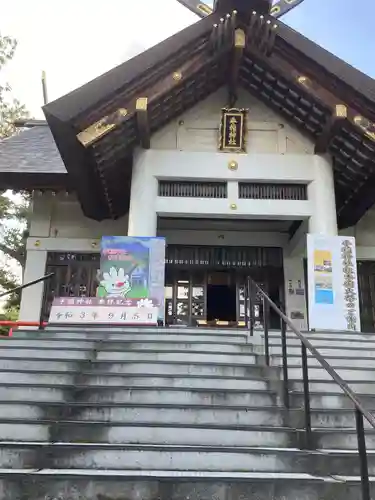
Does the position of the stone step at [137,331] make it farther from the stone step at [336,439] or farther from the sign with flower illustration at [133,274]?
the stone step at [336,439]

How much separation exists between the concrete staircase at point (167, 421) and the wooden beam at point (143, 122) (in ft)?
14.2

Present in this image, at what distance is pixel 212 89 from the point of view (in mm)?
9766

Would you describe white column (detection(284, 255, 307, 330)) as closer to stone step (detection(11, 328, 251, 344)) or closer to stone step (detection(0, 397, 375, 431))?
stone step (detection(11, 328, 251, 344))

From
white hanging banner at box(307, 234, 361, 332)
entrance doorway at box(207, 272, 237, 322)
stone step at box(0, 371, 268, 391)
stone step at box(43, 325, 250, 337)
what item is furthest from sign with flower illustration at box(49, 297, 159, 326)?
entrance doorway at box(207, 272, 237, 322)

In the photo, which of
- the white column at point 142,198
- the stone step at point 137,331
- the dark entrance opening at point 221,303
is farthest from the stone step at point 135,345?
the dark entrance opening at point 221,303

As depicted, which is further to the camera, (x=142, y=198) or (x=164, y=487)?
(x=142, y=198)

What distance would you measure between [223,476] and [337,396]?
63.0 inches

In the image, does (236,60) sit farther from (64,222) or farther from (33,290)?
(33,290)

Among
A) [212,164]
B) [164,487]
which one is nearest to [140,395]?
[164,487]

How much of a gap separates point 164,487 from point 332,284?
5.65 m

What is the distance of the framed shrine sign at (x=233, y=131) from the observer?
9.37m

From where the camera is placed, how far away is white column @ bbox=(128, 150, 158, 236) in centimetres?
866

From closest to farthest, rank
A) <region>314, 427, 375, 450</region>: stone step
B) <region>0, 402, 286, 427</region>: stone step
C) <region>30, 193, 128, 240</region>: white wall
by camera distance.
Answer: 1. <region>314, 427, 375, 450</region>: stone step
2. <region>0, 402, 286, 427</region>: stone step
3. <region>30, 193, 128, 240</region>: white wall

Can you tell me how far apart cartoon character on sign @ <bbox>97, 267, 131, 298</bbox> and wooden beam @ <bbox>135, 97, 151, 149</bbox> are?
8.86 feet
